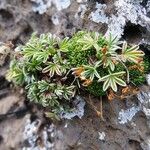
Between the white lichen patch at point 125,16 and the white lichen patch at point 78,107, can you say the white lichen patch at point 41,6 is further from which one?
the white lichen patch at point 78,107

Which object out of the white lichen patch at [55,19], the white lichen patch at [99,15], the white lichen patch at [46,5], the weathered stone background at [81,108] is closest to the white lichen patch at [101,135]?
the weathered stone background at [81,108]

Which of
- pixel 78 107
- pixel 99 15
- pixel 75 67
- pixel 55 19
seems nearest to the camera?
pixel 75 67

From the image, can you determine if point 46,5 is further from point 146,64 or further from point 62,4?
point 146,64

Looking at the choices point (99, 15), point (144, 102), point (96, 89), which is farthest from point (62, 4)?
point (144, 102)

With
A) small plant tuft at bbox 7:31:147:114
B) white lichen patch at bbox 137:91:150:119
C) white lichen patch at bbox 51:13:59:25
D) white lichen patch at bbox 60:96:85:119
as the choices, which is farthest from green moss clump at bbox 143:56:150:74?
white lichen patch at bbox 51:13:59:25

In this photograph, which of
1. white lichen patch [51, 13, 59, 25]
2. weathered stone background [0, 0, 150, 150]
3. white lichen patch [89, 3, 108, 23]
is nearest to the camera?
weathered stone background [0, 0, 150, 150]

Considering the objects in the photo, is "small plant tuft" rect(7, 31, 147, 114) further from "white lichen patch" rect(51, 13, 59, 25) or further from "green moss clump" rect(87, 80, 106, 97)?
"white lichen patch" rect(51, 13, 59, 25)

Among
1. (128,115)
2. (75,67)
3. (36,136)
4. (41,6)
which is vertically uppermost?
(41,6)

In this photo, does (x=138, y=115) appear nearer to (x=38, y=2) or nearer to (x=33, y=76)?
(x=33, y=76)

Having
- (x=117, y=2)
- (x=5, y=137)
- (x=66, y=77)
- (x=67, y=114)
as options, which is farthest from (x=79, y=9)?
(x=5, y=137)
